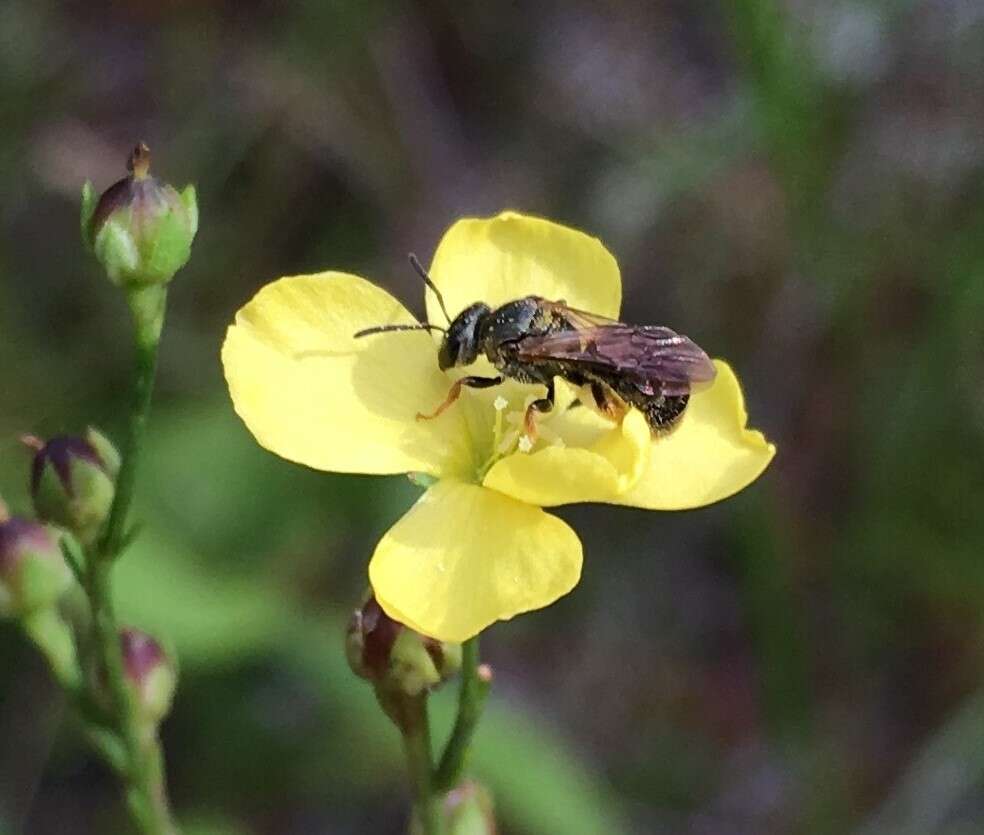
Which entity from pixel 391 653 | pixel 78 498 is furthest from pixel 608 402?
pixel 78 498

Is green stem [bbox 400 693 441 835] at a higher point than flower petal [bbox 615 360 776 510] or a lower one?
lower

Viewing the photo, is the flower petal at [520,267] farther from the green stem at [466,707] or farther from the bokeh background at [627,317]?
the bokeh background at [627,317]

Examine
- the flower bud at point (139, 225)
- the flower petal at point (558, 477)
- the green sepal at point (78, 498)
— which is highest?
the flower bud at point (139, 225)

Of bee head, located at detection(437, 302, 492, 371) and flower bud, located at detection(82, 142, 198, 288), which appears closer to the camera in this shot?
flower bud, located at detection(82, 142, 198, 288)

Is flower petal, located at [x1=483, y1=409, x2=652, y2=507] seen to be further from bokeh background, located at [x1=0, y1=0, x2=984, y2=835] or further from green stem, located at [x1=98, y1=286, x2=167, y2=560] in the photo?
bokeh background, located at [x1=0, y1=0, x2=984, y2=835]

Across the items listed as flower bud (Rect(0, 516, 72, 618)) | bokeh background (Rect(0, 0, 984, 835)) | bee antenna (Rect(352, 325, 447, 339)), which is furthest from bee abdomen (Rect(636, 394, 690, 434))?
bokeh background (Rect(0, 0, 984, 835))

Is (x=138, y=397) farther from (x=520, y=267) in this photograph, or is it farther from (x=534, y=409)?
(x=520, y=267)

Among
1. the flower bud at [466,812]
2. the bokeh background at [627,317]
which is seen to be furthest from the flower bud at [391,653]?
the bokeh background at [627,317]

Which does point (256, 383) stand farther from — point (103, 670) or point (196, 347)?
point (196, 347)
